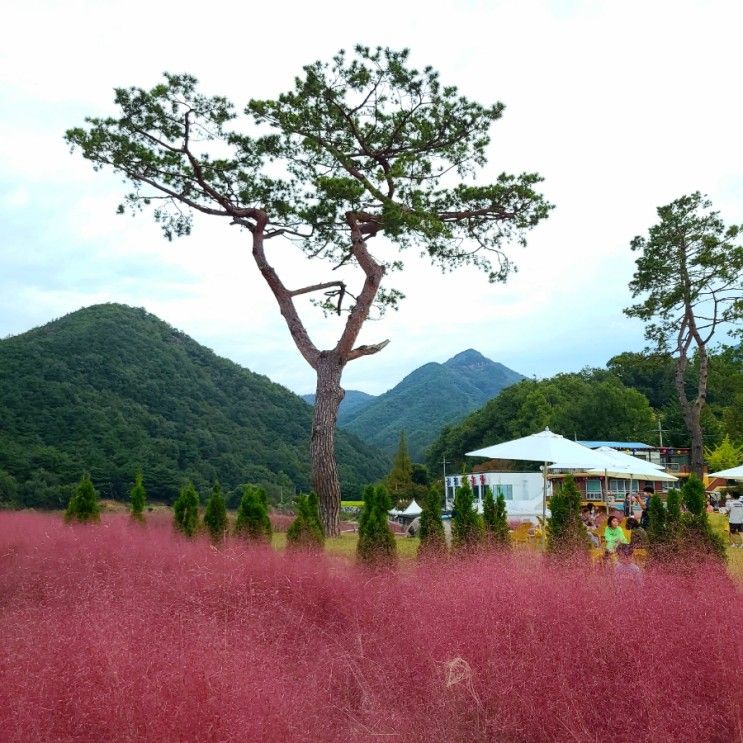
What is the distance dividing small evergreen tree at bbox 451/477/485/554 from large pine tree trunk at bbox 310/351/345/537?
12.8 ft

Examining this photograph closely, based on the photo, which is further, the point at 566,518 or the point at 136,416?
the point at 136,416

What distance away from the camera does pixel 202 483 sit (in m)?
33.8

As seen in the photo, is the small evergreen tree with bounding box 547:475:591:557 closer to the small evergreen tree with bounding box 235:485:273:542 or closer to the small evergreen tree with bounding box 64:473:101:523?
the small evergreen tree with bounding box 235:485:273:542

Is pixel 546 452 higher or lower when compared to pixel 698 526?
higher

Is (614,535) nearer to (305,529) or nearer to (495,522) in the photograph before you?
(495,522)

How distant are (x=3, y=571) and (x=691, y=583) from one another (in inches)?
273

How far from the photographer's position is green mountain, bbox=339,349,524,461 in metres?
84.0

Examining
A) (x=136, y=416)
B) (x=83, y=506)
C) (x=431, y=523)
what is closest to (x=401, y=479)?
(x=136, y=416)

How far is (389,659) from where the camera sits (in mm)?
4570

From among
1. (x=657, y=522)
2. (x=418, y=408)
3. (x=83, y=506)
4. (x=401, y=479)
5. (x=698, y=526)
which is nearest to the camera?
(x=698, y=526)

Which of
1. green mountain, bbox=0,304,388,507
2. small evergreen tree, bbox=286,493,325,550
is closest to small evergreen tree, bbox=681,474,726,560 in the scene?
small evergreen tree, bbox=286,493,325,550

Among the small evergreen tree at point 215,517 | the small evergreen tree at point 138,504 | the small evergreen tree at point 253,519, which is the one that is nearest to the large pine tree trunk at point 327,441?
the small evergreen tree at point 215,517

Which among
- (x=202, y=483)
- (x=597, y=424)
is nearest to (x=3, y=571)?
(x=202, y=483)

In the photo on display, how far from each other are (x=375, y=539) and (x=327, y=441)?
472 centimetres
